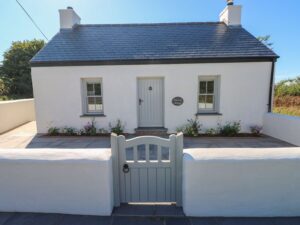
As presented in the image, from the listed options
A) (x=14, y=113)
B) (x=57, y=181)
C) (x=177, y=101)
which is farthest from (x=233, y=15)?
(x=14, y=113)

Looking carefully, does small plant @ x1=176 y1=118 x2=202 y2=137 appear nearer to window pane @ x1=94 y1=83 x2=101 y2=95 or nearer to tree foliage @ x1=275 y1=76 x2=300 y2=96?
window pane @ x1=94 y1=83 x2=101 y2=95

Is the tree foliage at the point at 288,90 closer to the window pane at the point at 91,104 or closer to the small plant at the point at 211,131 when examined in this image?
the small plant at the point at 211,131

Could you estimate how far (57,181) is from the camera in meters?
2.53

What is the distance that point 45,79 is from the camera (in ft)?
23.9

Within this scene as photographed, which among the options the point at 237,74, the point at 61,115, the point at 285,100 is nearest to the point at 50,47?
the point at 61,115

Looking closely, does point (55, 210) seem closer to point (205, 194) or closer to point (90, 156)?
point (90, 156)

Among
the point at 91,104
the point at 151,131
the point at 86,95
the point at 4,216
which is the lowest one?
the point at 4,216

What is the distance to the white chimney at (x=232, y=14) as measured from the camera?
26.6ft

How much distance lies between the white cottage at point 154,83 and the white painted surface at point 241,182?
4863mm

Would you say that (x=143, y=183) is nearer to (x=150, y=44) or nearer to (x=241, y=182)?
(x=241, y=182)

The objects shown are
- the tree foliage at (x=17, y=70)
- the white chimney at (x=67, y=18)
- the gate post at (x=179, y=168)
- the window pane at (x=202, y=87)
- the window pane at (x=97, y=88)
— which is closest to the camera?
the gate post at (x=179, y=168)

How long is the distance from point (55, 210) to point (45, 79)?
6101 millimetres

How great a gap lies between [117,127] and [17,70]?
72.5 ft

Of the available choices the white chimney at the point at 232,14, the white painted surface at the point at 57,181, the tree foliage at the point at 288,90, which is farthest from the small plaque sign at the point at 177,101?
the tree foliage at the point at 288,90
